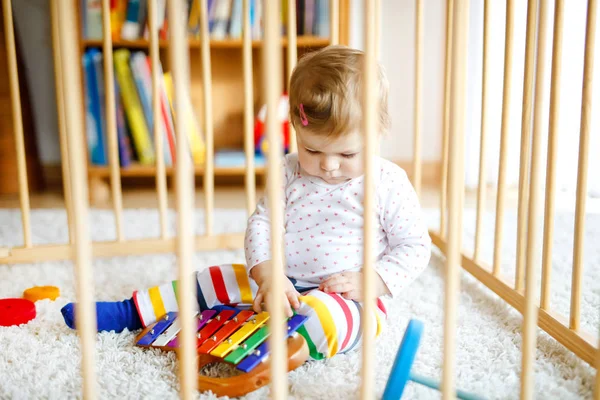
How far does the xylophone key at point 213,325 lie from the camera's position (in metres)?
0.76

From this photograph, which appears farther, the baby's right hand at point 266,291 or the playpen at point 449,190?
the baby's right hand at point 266,291

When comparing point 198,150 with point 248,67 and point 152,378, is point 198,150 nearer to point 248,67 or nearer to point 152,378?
point 248,67

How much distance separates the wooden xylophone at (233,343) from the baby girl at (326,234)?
30 millimetres

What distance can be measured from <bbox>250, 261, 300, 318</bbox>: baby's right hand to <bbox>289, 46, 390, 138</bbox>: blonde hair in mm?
199

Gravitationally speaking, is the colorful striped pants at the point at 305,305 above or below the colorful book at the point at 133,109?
below

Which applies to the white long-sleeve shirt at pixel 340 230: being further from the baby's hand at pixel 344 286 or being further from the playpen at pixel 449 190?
the playpen at pixel 449 190

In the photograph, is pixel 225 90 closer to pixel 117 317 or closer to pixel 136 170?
pixel 136 170

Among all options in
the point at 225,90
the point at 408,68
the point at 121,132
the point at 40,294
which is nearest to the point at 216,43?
the point at 225,90

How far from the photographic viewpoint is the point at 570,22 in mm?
1757

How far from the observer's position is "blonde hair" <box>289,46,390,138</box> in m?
0.74

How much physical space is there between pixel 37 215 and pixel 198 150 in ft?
1.79

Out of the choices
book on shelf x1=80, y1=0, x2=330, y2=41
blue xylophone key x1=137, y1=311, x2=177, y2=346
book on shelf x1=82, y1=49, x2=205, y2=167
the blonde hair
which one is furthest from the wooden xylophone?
book on shelf x1=80, y1=0, x2=330, y2=41

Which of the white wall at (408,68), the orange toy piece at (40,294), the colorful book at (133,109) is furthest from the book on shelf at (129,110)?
the orange toy piece at (40,294)

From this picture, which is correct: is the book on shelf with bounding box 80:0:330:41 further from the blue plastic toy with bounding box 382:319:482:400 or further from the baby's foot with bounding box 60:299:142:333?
the blue plastic toy with bounding box 382:319:482:400
